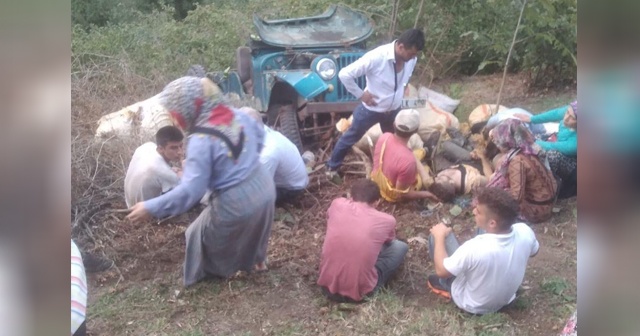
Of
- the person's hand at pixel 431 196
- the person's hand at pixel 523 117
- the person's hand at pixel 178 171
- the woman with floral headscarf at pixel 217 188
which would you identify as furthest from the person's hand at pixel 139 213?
the person's hand at pixel 523 117

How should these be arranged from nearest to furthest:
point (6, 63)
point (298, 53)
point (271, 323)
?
point (6, 63), point (271, 323), point (298, 53)

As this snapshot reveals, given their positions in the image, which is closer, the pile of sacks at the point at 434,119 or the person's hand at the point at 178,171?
the person's hand at the point at 178,171

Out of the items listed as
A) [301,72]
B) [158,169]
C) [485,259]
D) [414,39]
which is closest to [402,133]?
[414,39]

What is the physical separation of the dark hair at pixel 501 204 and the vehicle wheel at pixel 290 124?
74cm

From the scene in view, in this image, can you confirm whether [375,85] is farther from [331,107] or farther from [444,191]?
[444,191]

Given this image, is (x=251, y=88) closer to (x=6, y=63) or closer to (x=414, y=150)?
(x=414, y=150)

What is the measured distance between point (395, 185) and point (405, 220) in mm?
145

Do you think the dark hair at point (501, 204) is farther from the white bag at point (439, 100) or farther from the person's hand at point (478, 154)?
the white bag at point (439, 100)

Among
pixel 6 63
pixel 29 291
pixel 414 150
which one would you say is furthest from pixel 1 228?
pixel 414 150

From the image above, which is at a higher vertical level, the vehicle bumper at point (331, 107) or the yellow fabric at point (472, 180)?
the vehicle bumper at point (331, 107)

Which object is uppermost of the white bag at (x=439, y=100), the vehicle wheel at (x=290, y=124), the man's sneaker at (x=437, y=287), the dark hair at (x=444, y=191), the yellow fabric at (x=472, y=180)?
the white bag at (x=439, y=100)

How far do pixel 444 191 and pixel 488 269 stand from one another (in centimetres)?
35

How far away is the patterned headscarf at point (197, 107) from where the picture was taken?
3109 millimetres

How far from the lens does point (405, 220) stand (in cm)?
327
